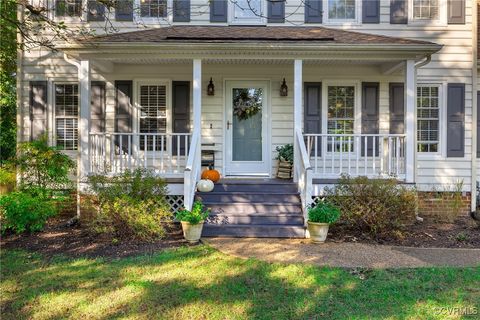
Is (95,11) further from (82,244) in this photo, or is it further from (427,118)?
(427,118)

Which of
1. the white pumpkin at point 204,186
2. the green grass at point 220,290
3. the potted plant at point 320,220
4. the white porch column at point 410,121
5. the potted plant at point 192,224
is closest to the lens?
the green grass at point 220,290

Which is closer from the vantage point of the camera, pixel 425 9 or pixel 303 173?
pixel 303 173

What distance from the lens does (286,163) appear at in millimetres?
7875

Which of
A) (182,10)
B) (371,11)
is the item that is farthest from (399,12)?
(182,10)

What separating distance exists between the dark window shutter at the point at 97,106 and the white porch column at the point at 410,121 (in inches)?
244

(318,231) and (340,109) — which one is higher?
(340,109)

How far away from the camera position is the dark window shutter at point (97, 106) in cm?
836

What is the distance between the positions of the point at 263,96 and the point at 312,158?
175 cm

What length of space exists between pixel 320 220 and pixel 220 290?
2.46 m

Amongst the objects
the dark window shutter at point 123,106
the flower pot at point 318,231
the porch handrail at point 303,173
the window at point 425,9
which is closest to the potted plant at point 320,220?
the flower pot at point 318,231

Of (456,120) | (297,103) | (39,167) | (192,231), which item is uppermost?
(297,103)

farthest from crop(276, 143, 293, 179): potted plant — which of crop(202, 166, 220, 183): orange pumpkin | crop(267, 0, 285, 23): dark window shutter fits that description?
crop(267, 0, 285, 23): dark window shutter

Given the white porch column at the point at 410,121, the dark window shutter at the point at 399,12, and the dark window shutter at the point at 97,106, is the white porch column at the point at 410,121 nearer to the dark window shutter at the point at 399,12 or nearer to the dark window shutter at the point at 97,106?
the dark window shutter at the point at 399,12

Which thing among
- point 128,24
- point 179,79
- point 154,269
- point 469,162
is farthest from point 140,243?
point 469,162
